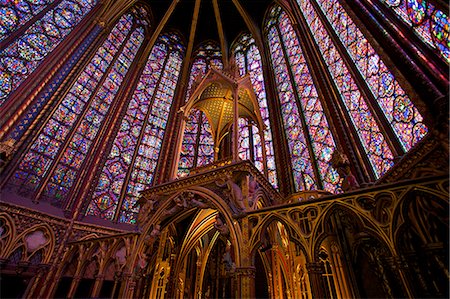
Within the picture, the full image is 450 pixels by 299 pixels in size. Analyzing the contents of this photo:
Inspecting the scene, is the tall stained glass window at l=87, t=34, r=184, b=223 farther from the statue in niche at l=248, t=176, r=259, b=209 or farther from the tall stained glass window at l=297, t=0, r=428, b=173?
the tall stained glass window at l=297, t=0, r=428, b=173

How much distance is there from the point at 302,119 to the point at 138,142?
594 centimetres

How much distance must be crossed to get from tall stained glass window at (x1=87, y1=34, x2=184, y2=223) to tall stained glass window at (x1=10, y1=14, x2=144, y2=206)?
2.71ft

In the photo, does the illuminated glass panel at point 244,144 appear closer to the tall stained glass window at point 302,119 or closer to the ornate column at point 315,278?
the tall stained glass window at point 302,119

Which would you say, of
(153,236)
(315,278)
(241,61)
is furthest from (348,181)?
(241,61)

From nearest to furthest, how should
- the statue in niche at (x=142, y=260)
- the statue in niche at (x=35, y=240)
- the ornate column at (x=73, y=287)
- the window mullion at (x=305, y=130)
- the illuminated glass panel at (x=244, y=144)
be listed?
the statue in niche at (x=142, y=260) → the ornate column at (x=73, y=287) → the statue in niche at (x=35, y=240) → the window mullion at (x=305, y=130) → the illuminated glass panel at (x=244, y=144)

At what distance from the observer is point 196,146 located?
32.3 ft

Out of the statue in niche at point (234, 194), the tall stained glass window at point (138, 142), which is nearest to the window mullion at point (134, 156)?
the tall stained glass window at point (138, 142)

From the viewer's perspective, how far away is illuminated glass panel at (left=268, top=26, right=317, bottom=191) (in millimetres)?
6616

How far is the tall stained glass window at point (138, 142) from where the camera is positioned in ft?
25.0

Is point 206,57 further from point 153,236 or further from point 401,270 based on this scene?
point 401,270

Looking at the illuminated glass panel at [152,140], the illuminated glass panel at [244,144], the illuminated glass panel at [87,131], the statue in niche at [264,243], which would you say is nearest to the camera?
the statue in niche at [264,243]

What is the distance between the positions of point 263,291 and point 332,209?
312cm

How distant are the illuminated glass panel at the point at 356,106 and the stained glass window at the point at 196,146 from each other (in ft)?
15.4

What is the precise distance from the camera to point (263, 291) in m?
4.86
